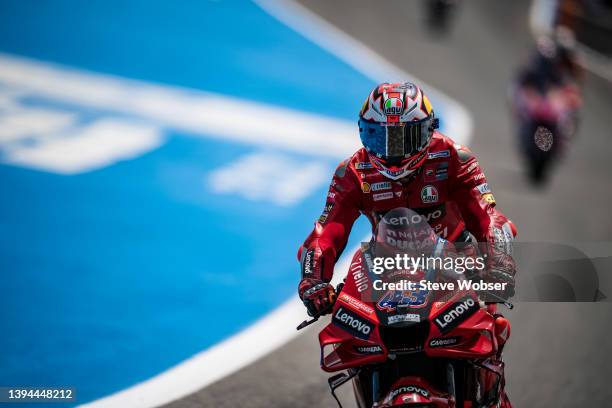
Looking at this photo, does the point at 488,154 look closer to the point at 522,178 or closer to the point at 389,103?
the point at 522,178

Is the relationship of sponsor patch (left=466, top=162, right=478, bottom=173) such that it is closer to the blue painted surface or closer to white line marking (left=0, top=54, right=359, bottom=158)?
the blue painted surface

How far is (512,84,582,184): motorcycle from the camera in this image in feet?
48.5

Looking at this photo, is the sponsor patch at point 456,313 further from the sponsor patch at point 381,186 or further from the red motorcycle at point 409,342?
the sponsor patch at point 381,186

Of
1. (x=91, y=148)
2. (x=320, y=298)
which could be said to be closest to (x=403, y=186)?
(x=320, y=298)

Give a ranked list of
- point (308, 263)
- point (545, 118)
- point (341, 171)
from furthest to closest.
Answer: point (545, 118), point (341, 171), point (308, 263)

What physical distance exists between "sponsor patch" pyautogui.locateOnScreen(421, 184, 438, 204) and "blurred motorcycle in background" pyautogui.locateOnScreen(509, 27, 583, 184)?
873cm

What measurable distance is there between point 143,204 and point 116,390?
15.5ft

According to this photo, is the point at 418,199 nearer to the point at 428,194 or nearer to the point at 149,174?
the point at 428,194

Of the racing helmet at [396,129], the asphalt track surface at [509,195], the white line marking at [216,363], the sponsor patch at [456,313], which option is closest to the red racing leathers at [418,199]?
the racing helmet at [396,129]

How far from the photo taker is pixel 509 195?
1384 centimetres

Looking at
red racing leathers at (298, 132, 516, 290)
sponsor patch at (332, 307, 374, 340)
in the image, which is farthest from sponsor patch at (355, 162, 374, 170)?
sponsor patch at (332, 307, 374, 340)

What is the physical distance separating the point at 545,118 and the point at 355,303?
1032cm

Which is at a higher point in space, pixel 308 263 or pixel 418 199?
pixel 418 199

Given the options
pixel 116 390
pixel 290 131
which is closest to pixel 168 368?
pixel 116 390
